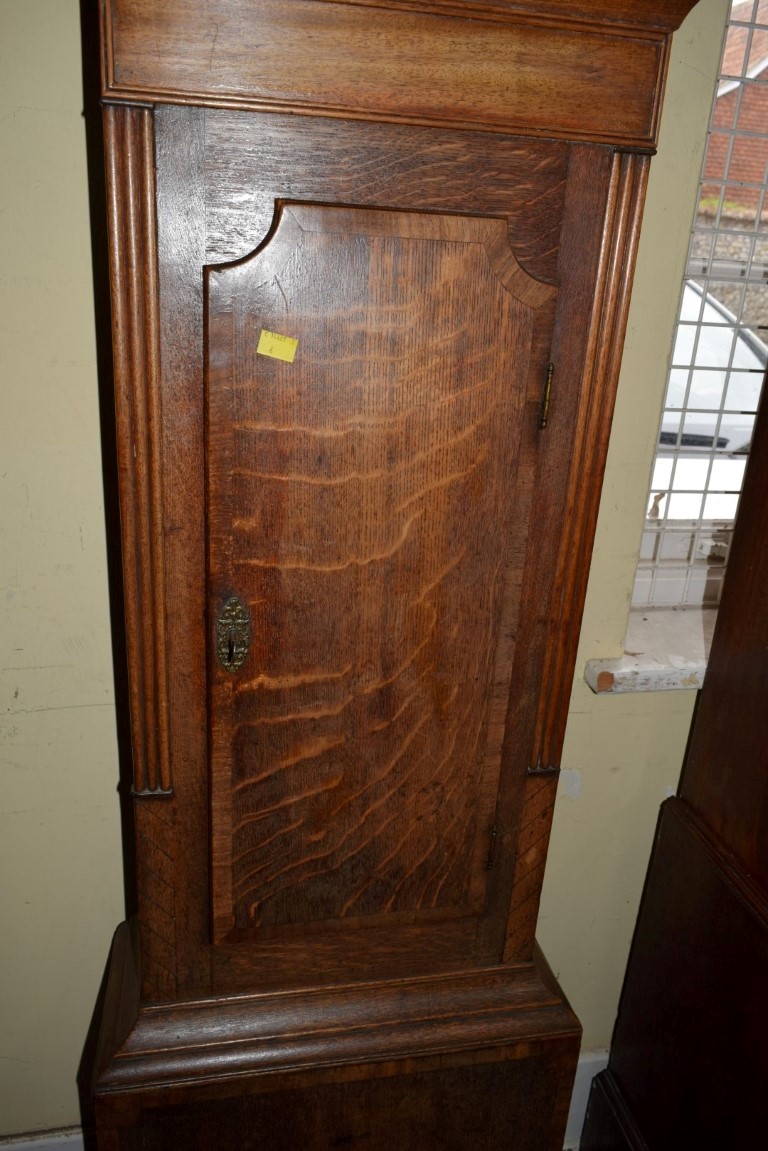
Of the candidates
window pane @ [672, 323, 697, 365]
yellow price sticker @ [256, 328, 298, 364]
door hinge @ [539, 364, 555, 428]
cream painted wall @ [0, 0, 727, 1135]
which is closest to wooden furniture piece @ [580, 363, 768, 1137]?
cream painted wall @ [0, 0, 727, 1135]

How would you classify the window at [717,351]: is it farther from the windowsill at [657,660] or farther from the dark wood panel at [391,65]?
the dark wood panel at [391,65]

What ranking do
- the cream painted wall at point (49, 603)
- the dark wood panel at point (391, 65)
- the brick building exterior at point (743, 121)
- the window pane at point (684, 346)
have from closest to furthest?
the dark wood panel at point (391, 65)
the cream painted wall at point (49, 603)
the brick building exterior at point (743, 121)
the window pane at point (684, 346)

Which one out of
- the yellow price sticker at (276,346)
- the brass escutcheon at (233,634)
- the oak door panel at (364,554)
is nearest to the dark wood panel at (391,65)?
the oak door panel at (364,554)

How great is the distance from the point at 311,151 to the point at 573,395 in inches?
14.8

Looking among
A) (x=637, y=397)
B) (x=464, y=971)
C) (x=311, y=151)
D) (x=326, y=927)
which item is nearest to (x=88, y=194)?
(x=311, y=151)

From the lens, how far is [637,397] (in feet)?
4.42

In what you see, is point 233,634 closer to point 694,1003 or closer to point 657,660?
point 657,660

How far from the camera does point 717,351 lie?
154 centimetres

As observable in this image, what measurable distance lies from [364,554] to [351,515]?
0.05 meters

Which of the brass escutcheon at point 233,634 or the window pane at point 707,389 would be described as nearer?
the brass escutcheon at point 233,634

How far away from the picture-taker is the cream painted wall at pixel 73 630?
3.54 feet

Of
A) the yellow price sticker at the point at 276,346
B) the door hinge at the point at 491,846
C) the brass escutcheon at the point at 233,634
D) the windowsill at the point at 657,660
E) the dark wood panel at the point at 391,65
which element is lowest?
the door hinge at the point at 491,846

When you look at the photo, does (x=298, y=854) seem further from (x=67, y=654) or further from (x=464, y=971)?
(x=67, y=654)

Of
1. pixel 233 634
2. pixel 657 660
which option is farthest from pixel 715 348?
pixel 233 634
